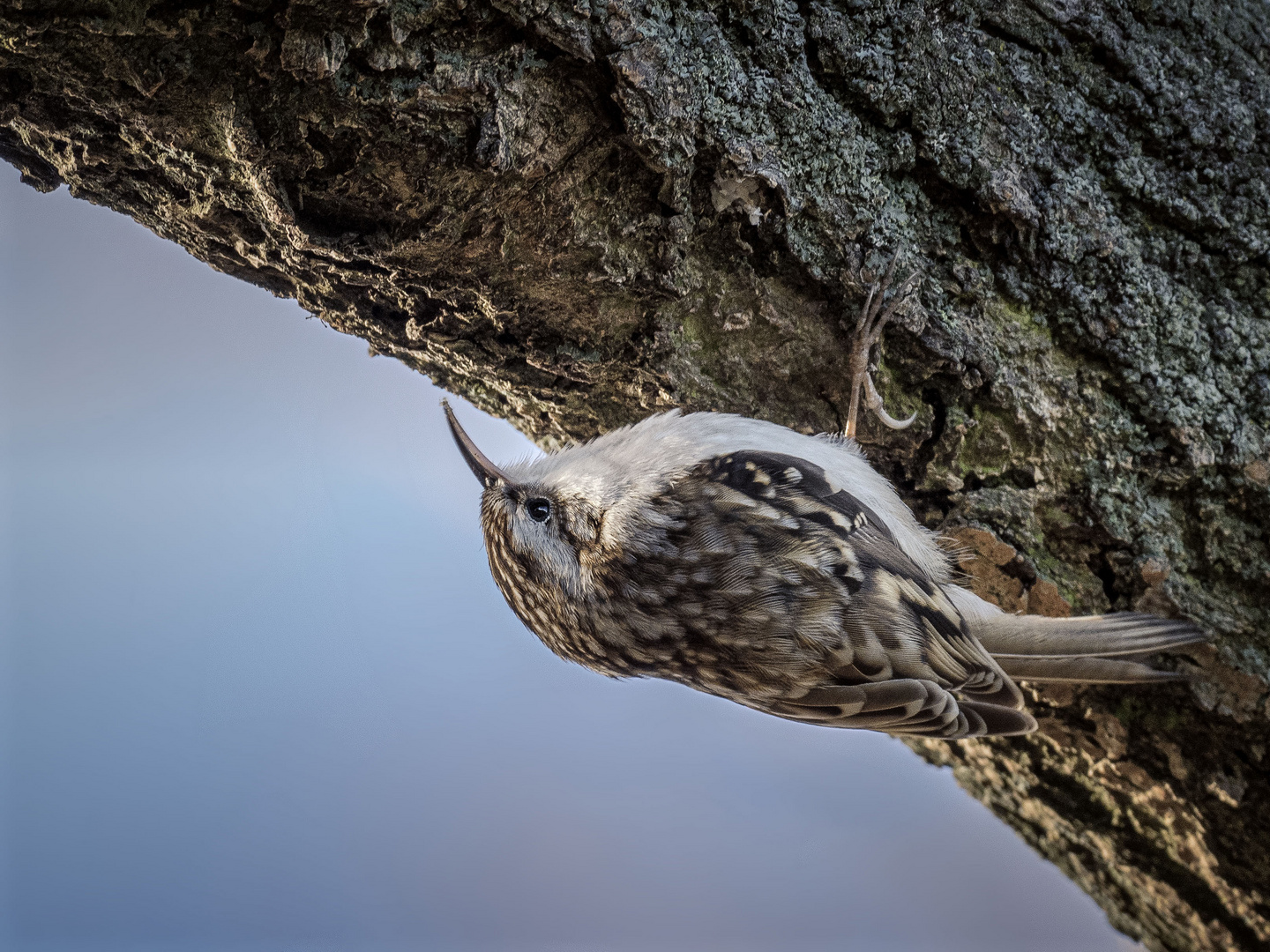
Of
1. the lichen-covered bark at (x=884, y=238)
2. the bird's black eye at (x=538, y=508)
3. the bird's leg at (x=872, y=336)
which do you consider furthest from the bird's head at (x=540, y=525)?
the bird's leg at (x=872, y=336)

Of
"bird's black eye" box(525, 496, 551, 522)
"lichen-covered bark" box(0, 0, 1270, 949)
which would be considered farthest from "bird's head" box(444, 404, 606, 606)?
"lichen-covered bark" box(0, 0, 1270, 949)

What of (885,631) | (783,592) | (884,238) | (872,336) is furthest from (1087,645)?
(884,238)

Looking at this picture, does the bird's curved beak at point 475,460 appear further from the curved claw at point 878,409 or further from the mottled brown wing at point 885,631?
the curved claw at point 878,409

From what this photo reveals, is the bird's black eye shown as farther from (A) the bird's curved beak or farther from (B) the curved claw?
(B) the curved claw

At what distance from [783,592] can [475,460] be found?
57 cm

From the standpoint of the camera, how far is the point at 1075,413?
1.34 m

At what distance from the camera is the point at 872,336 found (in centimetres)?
130

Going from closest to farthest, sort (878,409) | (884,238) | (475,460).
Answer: (884,238) → (878,409) → (475,460)

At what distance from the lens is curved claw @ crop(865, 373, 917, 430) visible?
4.44 feet

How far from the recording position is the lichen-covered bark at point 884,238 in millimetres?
1042

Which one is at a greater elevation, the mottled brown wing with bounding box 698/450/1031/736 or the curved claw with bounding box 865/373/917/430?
the curved claw with bounding box 865/373/917/430

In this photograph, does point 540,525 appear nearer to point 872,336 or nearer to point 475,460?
point 475,460

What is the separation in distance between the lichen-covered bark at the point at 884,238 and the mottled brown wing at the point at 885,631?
0.44ft

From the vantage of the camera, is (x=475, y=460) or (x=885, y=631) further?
(x=475, y=460)
